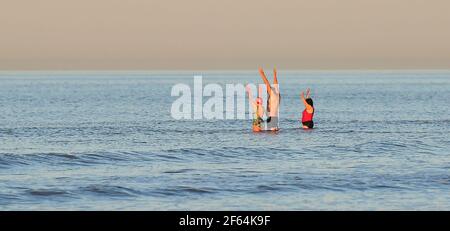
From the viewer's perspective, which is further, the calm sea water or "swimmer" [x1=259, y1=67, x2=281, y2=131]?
"swimmer" [x1=259, y1=67, x2=281, y2=131]

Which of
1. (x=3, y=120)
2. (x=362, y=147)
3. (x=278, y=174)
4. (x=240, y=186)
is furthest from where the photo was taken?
(x=3, y=120)

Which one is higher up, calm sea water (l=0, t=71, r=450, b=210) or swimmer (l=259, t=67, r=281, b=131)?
swimmer (l=259, t=67, r=281, b=131)

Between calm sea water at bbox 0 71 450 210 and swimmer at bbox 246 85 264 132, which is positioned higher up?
swimmer at bbox 246 85 264 132

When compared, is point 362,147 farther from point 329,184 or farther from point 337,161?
point 329,184

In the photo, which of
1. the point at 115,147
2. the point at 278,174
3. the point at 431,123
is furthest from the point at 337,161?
the point at 431,123

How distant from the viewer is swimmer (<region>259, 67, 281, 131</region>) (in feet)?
145

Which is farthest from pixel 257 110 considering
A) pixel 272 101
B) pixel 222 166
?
pixel 222 166

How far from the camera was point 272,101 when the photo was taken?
45.0 metres

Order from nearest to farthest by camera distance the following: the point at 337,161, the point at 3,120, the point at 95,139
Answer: the point at 337,161
the point at 95,139
the point at 3,120

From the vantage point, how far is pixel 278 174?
1235 inches

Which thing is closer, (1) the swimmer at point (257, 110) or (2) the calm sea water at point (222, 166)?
(2) the calm sea water at point (222, 166)

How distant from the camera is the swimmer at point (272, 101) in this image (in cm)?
4425

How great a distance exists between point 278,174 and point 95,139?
14803mm

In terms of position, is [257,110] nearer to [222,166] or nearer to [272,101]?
[272,101]
